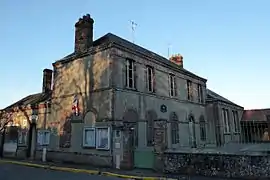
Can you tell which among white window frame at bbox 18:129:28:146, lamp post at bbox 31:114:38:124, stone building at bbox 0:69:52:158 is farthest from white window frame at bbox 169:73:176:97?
white window frame at bbox 18:129:28:146

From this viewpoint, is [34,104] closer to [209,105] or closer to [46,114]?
[46,114]

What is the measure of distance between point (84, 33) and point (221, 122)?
17484 mm

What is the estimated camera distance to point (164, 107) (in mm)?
20312

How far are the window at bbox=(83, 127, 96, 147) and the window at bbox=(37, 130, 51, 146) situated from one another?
4.55 meters

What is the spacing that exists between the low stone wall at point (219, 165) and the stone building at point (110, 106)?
0.90 m

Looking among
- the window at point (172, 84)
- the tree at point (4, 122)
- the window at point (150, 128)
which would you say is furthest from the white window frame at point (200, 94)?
the tree at point (4, 122)

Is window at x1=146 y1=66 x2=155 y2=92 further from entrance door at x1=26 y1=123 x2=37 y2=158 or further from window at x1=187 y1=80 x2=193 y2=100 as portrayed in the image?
entrance door at x1=26 y1=123 x2=37 y2=158

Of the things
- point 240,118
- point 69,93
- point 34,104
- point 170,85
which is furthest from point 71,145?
point 240,118

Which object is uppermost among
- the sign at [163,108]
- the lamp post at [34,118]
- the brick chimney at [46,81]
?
the brick chimney at [46,81]

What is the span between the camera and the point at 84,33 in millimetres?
18547

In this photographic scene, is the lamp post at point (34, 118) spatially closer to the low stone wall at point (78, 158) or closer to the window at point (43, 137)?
the window at point (43, 137)

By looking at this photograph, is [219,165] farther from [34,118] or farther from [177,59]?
[177,59]

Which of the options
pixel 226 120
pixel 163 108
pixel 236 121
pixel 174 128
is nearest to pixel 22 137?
pixel 163 108

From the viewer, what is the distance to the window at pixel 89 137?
15.9 m
